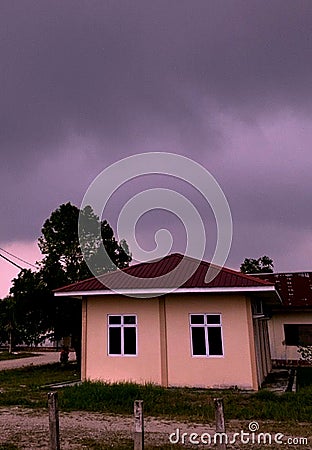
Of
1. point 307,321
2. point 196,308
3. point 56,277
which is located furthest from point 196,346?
point 56,277

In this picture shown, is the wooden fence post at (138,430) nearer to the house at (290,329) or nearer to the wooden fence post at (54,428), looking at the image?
the wooden fence post at (54,428)

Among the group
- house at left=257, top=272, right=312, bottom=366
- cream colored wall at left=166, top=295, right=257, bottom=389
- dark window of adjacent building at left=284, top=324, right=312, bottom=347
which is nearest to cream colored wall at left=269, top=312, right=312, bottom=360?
house at left=257, top=272, right=312, bottom=366

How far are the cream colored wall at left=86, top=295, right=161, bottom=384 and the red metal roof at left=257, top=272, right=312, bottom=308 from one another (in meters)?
8.78

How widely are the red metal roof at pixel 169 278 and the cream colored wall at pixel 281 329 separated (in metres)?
8.08

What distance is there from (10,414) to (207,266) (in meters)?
8.46

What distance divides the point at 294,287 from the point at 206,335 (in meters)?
12.2

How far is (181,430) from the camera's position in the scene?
8.26 metres

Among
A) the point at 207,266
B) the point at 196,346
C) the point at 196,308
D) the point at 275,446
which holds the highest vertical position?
the point at 207,266

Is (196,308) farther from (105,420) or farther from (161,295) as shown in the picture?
(105,420)

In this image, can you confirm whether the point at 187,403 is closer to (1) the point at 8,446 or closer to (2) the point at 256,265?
(1) the point at 8,446

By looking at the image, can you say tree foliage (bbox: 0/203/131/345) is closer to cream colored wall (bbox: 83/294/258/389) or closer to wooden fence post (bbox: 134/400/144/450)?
cream colored wall (bbox: 83/294/258/389)

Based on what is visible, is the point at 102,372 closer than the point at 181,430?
No

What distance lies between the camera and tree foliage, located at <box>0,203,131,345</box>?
23938 mm

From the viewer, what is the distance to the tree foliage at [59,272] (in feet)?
78.5
